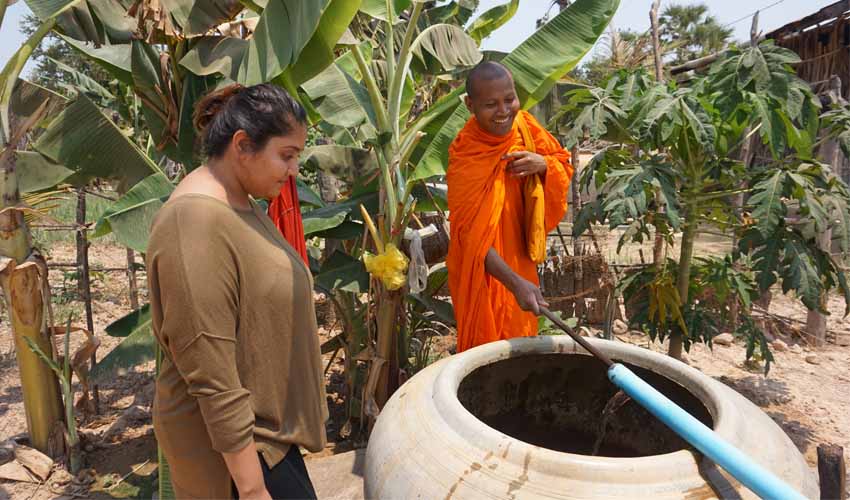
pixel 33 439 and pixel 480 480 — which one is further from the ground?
pixel 480 480

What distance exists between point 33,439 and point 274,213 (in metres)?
2.72

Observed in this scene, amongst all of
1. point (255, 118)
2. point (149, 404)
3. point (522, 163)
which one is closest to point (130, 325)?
point (149, 404)

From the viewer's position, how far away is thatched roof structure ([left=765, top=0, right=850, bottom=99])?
19.6 feet

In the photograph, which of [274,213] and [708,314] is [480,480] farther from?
[708,314]

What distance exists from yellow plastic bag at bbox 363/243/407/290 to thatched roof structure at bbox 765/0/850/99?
17.0 feet

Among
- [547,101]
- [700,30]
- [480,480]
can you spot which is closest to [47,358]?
[480,480]

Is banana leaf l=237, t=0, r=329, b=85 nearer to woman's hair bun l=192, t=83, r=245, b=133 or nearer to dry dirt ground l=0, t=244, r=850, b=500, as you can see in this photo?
woman's hair bun l=192, t=83, r=245, b=133

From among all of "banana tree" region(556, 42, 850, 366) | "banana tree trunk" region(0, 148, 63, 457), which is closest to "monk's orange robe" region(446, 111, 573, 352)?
"banana tree" region(556, 42, 850, 366)

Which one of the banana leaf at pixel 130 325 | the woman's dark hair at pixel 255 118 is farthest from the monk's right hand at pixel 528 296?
the banana leaf at pixel 130 325

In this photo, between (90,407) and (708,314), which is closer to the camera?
(708,314)

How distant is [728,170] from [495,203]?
1.70 metres

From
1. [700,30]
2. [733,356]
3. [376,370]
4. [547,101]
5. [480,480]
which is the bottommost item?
[733,356]

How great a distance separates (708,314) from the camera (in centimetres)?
390

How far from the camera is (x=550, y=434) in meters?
2.14
